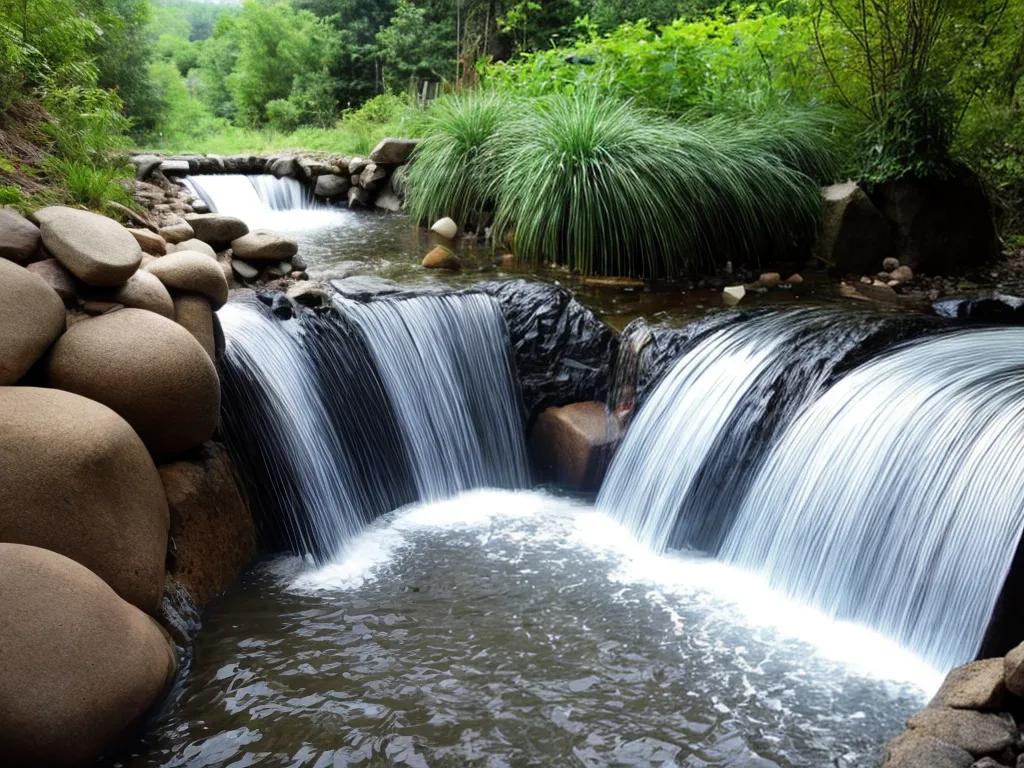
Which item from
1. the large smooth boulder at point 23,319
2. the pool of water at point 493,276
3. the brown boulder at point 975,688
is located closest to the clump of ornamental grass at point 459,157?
the pool of water at point 493,276

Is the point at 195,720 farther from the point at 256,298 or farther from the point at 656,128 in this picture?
the point at 656,128

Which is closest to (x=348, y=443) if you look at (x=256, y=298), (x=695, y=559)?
(x=256, y=298)

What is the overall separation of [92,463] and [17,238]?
1221mm

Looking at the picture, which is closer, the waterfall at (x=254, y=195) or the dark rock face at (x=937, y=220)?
the dark rock face at (x=937, y=220)

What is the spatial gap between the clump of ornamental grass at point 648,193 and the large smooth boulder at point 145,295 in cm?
332

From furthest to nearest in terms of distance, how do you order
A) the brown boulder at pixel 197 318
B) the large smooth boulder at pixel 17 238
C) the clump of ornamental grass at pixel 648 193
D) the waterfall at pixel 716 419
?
the clump of ornamental grass at pixel 648 193 < the waterfall at pixel 716 419 < the brown boulder at pixel 197 318 < the large smooth boulder at pixel 17 238

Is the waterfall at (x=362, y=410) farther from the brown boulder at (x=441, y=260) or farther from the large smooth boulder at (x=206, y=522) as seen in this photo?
the brown boulder at (x=441, y=260)

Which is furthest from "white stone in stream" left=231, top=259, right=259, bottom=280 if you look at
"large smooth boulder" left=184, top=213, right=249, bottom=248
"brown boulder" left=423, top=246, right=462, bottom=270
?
"brown boulder" left=423, top=246, right=462, bottom=270


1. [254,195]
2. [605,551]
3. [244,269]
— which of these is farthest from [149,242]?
[254,195]

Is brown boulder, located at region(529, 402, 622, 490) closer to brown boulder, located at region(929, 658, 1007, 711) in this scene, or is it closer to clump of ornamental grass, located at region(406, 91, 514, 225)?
brown boulder, located at region(929, 658, 1007, 711)

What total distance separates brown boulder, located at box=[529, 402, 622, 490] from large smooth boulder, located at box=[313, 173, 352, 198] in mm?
6864

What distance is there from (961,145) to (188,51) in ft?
95.9

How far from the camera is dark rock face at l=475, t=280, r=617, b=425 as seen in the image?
5488mm

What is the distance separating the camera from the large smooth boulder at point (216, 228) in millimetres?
5789
